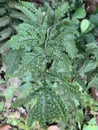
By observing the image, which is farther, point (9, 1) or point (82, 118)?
point (82, 118)

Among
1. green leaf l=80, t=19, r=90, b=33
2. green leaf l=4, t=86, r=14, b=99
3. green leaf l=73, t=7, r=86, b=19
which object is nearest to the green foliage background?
green leaf l=80, t=19, r=90, b=33

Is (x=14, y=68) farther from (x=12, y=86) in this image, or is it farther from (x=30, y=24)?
(x=12, y=86)

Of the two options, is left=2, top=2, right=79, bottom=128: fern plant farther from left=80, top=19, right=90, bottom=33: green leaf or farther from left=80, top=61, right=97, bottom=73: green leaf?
left=80, top=19, right=90, bottom=33: green leaf

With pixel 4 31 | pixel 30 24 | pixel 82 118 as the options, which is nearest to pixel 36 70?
pixel 30 24

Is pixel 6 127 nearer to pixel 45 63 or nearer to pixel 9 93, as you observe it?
pixel 9 93

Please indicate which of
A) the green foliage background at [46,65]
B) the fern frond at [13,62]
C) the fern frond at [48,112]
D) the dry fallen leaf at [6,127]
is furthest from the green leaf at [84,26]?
the fern frond at [48,112]

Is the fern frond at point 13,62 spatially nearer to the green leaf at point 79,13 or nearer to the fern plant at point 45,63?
the fern plant at point 45,63
